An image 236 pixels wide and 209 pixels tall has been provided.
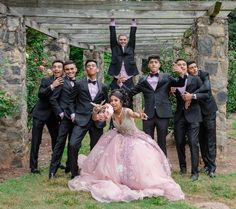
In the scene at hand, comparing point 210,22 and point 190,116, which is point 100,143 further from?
point 210,22

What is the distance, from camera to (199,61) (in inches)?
344

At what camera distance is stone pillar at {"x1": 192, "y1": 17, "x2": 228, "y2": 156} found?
871 cm

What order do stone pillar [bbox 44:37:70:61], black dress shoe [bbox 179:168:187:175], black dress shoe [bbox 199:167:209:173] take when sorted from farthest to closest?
1. stone pillar [bbox 44:37:70:61]
2. black dress shoe [bbox 199:167:209:173]
3. black dress shoe [bbox 179:168:187:175]

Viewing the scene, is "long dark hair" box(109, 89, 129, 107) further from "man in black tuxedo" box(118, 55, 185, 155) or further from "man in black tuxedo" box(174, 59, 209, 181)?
"man in black tuxedo" box(174, 59, 209, 181)

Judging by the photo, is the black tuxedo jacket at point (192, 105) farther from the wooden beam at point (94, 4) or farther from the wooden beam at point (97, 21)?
the wooden beam at point (97, 21)

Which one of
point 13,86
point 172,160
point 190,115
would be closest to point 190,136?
point 190,115

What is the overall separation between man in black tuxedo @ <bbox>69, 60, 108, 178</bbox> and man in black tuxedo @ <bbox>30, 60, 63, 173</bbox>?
41 centimetres

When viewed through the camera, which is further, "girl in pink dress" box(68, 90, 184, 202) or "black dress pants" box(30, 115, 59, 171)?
"black dress pants" box(30, 115, 59, 171)

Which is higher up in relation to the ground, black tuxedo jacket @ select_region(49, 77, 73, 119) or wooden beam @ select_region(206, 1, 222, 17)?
wooden beam @ select_region(206, 1, 222, 17)

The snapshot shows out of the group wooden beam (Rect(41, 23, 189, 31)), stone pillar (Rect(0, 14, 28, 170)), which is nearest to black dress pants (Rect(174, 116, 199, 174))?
stone pillar (Rect(0, 14, 28, 170))

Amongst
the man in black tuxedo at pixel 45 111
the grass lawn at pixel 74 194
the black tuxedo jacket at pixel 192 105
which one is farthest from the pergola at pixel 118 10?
the grass lawn at pixel 74 194

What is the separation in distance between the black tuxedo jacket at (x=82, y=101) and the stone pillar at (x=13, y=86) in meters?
1.43

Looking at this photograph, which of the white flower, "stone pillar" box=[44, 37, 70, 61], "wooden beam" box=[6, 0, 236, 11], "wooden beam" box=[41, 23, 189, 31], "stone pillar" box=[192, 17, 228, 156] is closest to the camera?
the white flower

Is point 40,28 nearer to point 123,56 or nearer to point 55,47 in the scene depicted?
point 55,47
